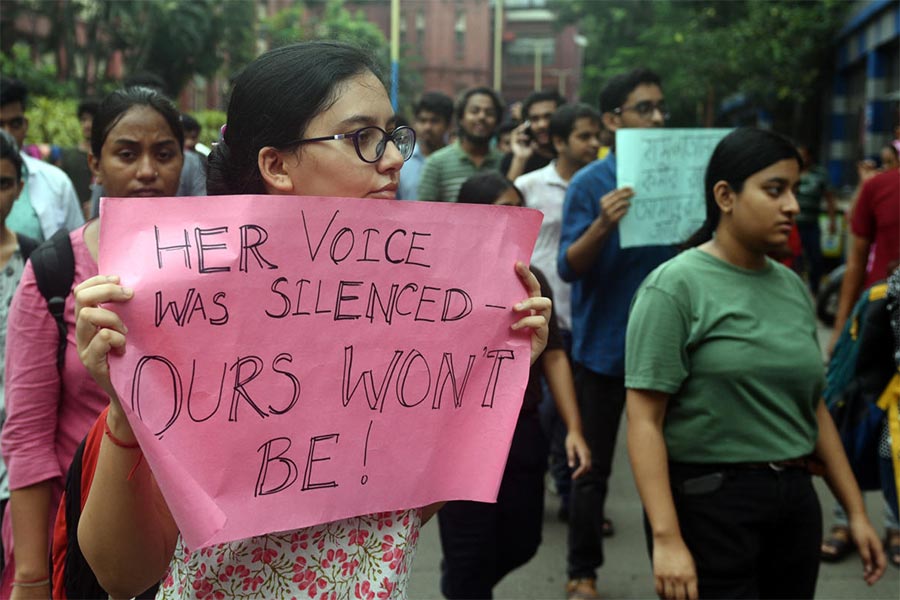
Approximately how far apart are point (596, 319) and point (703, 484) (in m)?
1.76

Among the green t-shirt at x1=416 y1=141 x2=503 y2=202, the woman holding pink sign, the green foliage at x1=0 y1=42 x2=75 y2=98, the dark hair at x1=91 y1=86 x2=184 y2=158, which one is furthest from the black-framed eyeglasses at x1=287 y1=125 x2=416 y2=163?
the green foliage at x1=0 y1=42 x2=75 y2=98

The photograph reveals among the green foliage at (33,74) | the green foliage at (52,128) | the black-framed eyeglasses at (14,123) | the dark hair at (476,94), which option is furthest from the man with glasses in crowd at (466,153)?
the green foliage at (33,74)

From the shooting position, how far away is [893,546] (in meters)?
5.12

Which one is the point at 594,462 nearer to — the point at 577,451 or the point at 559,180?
the point at 577,451

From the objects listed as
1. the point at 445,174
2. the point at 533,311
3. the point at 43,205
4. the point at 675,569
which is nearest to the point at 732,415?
the point at 675,569

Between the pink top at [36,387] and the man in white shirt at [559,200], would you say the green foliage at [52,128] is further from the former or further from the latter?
the pink top at [36,387]

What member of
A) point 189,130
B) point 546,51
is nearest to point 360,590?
point 189,130

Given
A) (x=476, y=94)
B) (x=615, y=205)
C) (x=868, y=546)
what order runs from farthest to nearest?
(x=476, y=94), (x=615, y=205), (x=868, y=546)

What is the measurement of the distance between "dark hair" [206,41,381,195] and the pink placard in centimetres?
17

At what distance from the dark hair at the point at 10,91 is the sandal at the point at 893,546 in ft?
16.2

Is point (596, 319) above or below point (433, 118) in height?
below

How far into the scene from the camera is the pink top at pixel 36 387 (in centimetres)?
249

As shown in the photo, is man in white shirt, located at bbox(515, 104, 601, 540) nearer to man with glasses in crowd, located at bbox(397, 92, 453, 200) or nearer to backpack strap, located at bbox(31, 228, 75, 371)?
man with glasses in crowd, located at bbox(397, 92, 453, 200)

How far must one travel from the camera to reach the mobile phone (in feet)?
9.71
